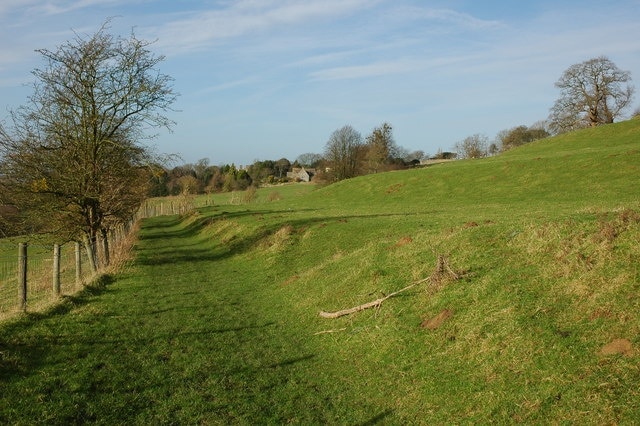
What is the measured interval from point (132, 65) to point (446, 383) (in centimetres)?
1965

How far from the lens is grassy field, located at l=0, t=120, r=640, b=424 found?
20.5ft

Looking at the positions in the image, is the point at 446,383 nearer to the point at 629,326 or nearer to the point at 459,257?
the point at 629,326

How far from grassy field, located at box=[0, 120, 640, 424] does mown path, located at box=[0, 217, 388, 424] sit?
0.03 meters

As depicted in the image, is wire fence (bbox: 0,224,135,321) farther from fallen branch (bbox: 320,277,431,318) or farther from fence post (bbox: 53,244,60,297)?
fallen branch (bbox: 320,277,431,318)

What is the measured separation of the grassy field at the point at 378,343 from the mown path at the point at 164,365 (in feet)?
0.11

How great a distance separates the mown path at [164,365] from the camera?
6.75 m

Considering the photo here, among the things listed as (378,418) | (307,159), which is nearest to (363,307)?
(378,418)

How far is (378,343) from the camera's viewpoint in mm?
8883

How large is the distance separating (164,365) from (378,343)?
374 centimetres

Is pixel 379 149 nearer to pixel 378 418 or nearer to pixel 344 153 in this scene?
pixel 344 153

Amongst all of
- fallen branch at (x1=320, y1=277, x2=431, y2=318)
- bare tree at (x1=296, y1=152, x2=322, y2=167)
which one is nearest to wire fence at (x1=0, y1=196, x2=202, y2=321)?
fallen branch at (x1=320, y1=277, x2=431, y2=318)

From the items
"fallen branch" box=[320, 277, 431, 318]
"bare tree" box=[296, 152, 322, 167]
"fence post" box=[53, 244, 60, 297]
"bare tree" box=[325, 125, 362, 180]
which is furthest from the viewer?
"bare tree" box=[296, 152, 322, 167]

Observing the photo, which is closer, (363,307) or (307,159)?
(363,307)

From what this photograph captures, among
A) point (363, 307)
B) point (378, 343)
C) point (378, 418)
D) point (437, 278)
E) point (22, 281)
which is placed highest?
point (437, 278)
